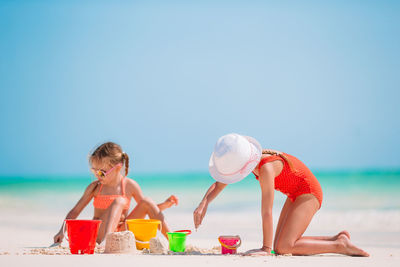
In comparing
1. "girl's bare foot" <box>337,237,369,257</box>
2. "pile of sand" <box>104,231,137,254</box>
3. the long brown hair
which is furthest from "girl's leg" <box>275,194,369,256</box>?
the long brown hair

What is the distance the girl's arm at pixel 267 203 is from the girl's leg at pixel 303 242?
0.84ft

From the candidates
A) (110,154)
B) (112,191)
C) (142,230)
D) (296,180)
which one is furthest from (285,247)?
(110,154)

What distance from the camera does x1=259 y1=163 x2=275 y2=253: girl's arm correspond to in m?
3.57

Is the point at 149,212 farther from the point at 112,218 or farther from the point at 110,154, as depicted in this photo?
Answer: the point at 110,154

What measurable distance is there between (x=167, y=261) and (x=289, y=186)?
1.30 meters

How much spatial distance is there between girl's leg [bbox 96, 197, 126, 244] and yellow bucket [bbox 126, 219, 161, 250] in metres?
0.15

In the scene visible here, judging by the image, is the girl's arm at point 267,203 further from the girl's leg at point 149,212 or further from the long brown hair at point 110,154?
the long brown hair at point 110,154

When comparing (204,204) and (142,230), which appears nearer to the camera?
(204,204)

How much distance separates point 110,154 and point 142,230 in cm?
84

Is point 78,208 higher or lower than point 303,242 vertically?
higher

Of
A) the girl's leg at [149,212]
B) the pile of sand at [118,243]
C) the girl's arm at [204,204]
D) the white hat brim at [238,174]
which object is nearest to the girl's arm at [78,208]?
the girl's leg at [149,212]

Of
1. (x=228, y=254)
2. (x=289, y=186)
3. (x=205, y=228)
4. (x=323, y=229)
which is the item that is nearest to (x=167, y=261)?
(x=228, y=254)

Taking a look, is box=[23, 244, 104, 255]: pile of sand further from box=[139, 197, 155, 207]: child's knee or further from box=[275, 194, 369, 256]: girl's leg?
box=[275, 194, 369, 256]: girl's leg

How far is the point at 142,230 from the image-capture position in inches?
165
